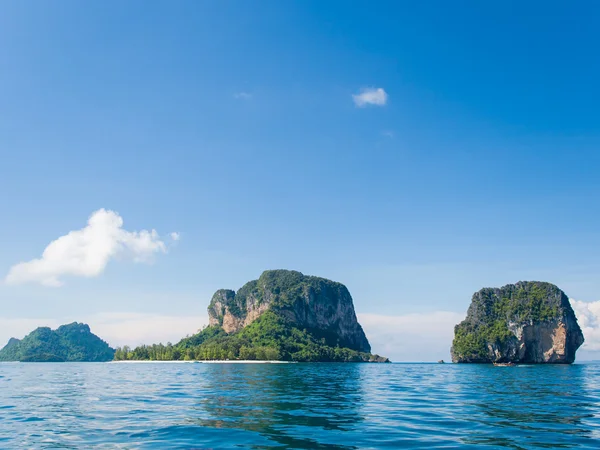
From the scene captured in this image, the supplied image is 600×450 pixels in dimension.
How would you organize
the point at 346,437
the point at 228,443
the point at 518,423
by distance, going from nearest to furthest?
the point at 228,443
the point at 346,437
the point at 518,423

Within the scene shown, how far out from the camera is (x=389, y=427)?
80.3ft

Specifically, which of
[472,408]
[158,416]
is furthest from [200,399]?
[472,408]

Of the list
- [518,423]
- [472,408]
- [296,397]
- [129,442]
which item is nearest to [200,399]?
[296,397]

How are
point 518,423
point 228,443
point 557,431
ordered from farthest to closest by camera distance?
point 518,423 < point 557,431 < point 228,443

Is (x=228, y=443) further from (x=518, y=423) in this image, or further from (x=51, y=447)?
(x=518, y=423)

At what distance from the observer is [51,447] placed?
18.8 meters

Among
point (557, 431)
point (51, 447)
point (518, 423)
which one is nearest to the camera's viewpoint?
point (51, 447)

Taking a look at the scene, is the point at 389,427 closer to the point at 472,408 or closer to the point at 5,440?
the point at 472,408

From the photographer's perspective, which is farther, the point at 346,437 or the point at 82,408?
the point at 82,408

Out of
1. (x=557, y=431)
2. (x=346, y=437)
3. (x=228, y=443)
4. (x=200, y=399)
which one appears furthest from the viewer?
(x=200, y=399)

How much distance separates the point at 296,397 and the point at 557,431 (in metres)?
23.3

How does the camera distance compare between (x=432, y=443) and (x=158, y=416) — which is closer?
(x=432, y=443)

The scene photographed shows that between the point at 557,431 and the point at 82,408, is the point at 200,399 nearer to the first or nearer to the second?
the point at 82,408

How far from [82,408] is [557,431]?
1259 inches
